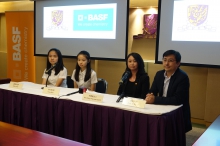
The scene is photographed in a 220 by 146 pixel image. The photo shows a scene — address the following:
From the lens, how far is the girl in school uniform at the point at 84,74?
9.84ft

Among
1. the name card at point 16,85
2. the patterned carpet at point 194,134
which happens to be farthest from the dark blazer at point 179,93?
the name card at point 16,85

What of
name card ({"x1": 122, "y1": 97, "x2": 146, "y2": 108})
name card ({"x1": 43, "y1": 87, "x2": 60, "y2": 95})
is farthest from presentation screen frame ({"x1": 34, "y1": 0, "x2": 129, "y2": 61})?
name card ({"x1": 122, "y1": 97, "x2": 146, "y2": 108})

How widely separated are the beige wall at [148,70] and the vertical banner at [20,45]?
0.32 metres

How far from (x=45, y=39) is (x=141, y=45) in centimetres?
197

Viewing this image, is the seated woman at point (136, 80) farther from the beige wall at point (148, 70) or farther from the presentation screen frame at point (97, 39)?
the beige wall at point (148, 70)

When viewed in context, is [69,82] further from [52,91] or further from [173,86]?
[173,86]

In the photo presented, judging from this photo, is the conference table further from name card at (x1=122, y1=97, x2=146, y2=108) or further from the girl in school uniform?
the girl in school uniform

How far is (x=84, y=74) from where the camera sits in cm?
307

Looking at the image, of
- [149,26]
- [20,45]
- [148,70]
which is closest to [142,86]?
[148,70]

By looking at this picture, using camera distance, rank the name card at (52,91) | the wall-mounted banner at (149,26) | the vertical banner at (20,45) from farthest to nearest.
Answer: the vertical banner at (20,45), the wall-mounted banner at (149,26), the name card at (52,91)

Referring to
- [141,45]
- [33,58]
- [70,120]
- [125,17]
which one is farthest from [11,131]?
[33,58]

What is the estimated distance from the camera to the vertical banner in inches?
214

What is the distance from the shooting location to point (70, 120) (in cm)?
225

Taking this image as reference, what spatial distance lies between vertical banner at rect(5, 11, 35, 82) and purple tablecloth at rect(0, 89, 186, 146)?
9.49 feet
